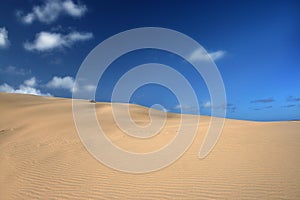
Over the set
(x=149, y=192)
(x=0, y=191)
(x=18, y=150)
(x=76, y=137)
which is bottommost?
(x=0, y=191)

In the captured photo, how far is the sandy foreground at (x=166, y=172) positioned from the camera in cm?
498

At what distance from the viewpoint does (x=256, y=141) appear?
27.6 ft

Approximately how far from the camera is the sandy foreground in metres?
4.98

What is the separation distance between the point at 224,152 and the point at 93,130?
8899 mm

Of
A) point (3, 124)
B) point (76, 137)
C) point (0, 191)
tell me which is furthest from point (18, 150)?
point (3, 124)

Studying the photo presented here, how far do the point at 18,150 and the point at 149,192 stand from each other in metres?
7.80

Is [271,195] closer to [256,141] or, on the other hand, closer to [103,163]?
[256,141]

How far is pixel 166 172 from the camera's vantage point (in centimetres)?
649

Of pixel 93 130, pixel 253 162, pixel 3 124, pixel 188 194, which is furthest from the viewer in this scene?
pixel 3 124

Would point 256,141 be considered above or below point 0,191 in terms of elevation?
above

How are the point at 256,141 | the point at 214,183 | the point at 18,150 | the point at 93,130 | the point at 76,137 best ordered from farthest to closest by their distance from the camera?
the point at 93,130
the point at 76,137
the point at 18,150
the point at 256,141
the point at 214,183

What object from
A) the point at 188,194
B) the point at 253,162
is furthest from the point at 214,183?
the point at 253,162

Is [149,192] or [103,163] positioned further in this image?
[103,163]

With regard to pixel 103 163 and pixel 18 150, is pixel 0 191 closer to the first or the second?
pixel 103 163
